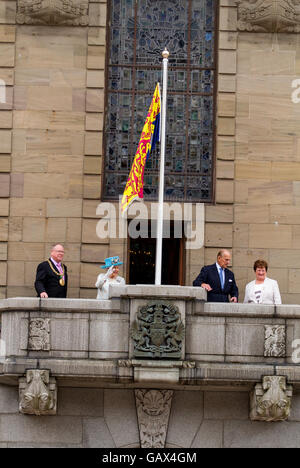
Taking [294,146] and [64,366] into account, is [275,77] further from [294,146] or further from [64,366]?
[64,366]

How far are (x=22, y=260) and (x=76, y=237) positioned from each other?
3.69 ft

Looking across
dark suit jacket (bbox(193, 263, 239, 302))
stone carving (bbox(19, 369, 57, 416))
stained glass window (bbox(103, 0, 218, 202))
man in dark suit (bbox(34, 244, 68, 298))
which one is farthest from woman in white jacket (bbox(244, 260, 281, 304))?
stone carving (bbox(19, 369, 57, 416))

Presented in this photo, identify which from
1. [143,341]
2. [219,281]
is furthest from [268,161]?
[143,341]

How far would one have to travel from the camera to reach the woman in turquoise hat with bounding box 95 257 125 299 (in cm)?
2111

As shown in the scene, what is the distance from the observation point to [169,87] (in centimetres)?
2409

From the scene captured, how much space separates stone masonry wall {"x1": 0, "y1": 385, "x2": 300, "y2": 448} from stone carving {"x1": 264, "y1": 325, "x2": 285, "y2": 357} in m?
1.03

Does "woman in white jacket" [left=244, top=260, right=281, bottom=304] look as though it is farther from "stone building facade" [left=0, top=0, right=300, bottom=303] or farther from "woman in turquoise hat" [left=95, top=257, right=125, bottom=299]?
"woman in turquoise hat" [left=95, top=257, right=125, bottom=299]

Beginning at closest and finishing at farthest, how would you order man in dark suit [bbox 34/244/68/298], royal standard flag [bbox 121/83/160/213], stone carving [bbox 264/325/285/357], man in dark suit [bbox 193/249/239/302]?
stone carving [bbox 264/325/285/357] < man in dark suit [bbox 193/249/239/302] < royal standard flag [bbox 121/83/160/213] < man in dark suit [bbox 34/244/68/298]

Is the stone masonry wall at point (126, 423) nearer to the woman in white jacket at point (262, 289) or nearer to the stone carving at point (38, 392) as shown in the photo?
the stone carving at point (38, 392)

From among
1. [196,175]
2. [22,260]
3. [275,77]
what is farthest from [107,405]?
[275,77]

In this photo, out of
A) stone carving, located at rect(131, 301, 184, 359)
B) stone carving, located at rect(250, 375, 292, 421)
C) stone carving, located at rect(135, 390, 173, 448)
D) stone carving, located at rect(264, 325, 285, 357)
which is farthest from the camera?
stone carving, located at rect(135, 390, 173, 448)

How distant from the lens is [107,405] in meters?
20.6

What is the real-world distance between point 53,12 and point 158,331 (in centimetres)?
724

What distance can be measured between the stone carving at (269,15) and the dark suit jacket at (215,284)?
5.30 m
